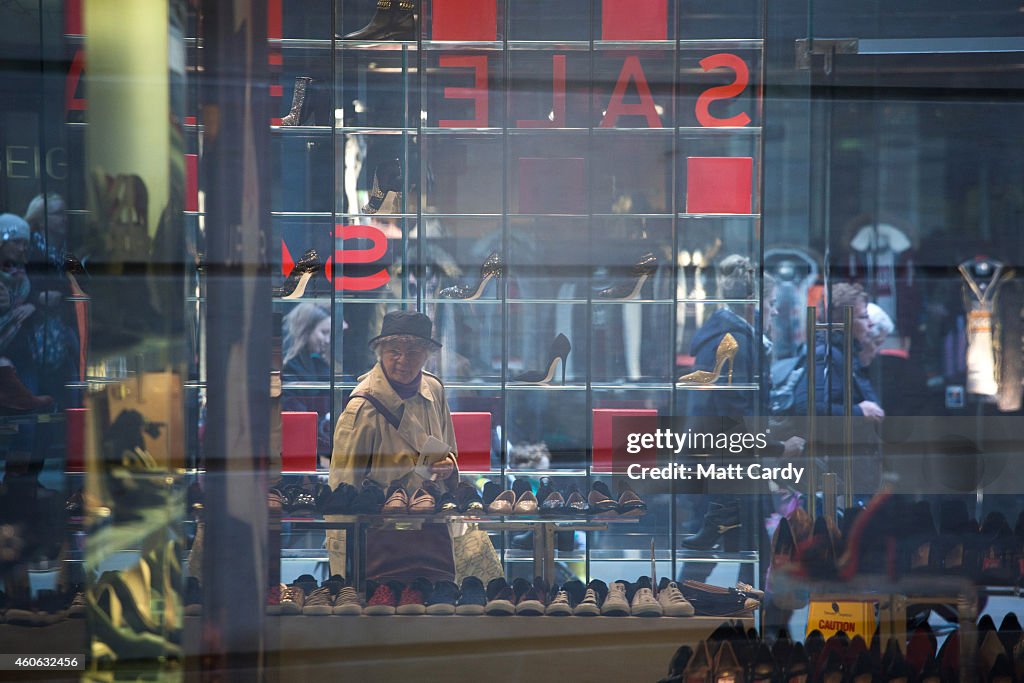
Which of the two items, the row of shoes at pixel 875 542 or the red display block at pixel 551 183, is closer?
the red display block at pixel 551 183

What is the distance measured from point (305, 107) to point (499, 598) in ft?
4.03

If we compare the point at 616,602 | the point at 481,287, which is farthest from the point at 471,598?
the point at 481,287

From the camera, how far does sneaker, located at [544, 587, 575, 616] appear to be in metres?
2.39

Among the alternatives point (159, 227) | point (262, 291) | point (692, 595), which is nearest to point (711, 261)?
point (692, 595)

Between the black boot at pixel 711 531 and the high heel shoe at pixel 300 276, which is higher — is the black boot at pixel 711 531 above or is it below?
below

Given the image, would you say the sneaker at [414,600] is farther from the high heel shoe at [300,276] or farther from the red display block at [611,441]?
the high heel shoe at [300,276]

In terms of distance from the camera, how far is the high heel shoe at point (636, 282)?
232cm

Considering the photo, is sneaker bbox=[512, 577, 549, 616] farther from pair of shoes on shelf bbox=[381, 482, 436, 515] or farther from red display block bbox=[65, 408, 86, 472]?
red display block bbox=[65, 408, 86, 472]

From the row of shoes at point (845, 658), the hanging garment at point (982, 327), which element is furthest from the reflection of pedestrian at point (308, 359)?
the hanging garment at point (982, 327)

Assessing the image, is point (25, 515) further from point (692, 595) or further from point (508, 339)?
point (692, 595)

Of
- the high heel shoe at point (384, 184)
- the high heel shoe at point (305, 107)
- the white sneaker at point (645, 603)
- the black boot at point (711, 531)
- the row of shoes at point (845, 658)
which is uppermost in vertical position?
the high heel shoe at point (305, 107)

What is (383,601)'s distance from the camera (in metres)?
2.37

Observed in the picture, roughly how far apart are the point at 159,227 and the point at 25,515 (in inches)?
29.1

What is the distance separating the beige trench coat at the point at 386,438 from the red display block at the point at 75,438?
0.58m
